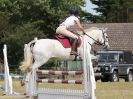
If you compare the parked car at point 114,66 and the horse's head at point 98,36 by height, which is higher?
the horse's head at point 98,36

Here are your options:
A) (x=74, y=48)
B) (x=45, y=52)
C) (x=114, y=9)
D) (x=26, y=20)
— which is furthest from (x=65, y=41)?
(x=114, y=9)

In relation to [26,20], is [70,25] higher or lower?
lower

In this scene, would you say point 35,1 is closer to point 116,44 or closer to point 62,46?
point 116,44

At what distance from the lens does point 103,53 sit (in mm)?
35125

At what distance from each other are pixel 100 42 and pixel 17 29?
1513 inches

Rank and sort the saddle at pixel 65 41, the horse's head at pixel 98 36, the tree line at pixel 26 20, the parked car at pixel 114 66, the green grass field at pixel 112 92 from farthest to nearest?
1. the tree line at pixel 26 20
2. the parked car at pixel 114 66
3. the horse's head at pixel 98 36
4. the saddle at pixel 65 41
5. the green grass field at pixel 112 92

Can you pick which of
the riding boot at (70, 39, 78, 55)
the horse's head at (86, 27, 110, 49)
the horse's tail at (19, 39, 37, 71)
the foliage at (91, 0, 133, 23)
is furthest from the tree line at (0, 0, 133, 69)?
the riding boot at (70, 39, 78, 55)

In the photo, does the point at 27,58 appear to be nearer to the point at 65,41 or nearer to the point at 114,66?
the point at 65,41

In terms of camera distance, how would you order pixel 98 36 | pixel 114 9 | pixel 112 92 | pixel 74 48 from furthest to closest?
pixel 114 9
pixel 98 36
pixel 112 92
pixel 74 48

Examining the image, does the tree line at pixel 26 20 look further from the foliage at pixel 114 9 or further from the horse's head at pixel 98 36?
the horse's head at pixel 98 36

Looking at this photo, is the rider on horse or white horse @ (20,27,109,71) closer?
the rider on horse

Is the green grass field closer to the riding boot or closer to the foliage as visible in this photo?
the riding boot

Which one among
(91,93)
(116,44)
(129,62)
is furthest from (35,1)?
(91,93)

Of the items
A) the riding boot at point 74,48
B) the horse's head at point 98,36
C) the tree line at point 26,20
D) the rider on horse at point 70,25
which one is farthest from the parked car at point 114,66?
the tree line at point 26,20
